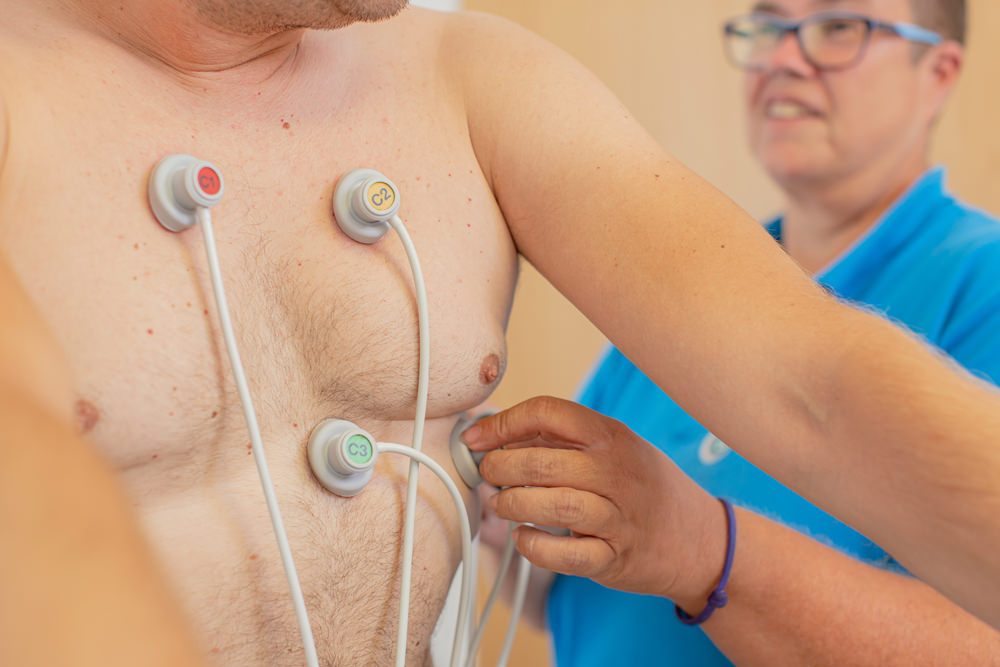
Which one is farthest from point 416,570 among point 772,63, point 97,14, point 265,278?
point 772,63

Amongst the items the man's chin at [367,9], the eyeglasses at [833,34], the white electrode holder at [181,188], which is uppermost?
the eyeglasses at [833,34]

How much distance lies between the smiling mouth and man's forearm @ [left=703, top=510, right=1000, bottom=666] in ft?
2.73

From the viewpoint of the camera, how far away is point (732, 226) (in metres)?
0.70

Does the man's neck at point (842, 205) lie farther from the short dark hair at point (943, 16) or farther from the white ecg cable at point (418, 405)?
the white ecg cable at point (418, 405)

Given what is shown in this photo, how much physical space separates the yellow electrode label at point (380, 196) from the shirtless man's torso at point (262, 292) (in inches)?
2.0

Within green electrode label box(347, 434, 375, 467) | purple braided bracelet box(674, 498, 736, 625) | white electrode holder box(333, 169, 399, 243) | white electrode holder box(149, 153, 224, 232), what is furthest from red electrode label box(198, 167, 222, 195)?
purple braided bracelet box(674, 498, 736, 625)

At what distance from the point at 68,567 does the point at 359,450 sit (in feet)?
1.23

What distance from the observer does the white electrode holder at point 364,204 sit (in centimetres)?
70

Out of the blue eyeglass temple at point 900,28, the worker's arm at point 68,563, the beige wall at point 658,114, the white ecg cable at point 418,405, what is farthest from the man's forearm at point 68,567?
the beige wall at point 658,114

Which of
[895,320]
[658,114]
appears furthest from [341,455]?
[658,114]

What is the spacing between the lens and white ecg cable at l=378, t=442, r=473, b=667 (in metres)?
0.71

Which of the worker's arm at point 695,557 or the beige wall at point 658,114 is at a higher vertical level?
the beige wall at point 658,114

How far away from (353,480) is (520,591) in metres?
0.32

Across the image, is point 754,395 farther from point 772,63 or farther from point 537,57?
point 772,63
